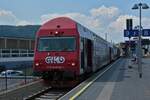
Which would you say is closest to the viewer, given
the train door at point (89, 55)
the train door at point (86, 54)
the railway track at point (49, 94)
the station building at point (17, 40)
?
the railway track at point (49, 94)

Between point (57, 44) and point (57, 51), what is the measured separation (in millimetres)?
472

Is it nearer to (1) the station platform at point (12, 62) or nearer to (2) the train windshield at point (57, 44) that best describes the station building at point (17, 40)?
(1) the station platform at point (12, 62)

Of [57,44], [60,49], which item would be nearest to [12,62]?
[57,44]

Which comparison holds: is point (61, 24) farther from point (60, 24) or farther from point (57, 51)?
point (57, 51)

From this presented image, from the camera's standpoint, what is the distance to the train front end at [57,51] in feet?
80.6

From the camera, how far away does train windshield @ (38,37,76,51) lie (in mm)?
25141

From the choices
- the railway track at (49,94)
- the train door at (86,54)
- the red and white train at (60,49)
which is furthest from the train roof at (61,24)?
the railway track at (49,94)

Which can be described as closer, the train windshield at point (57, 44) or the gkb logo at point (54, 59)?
the gkb logo at point (54, 59)

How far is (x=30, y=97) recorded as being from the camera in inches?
805

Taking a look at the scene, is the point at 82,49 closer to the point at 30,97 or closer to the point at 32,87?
the point at 32,87

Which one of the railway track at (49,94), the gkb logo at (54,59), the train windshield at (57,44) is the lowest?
the railway track at (49,94)

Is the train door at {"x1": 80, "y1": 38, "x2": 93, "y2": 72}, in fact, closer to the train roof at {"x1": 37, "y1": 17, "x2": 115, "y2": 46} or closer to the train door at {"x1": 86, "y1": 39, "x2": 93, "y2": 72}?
the train door at {"x1": 86, "y1": 39, "x2": 93, "y2": 72}

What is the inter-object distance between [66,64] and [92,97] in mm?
7086

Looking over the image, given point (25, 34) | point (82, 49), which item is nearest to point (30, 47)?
point (25, 34)
